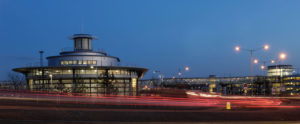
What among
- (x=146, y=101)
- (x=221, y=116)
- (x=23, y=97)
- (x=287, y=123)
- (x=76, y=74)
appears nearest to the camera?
(x=287, y=123)

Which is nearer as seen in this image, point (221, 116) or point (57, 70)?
point (221, 116)

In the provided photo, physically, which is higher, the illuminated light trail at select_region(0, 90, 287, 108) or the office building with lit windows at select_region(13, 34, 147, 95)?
the office building with lit windows at select_region(13, 34, 147, 95)

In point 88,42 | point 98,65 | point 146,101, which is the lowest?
point 146,101

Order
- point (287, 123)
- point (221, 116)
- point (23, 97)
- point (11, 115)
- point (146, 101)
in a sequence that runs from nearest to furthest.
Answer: point (287, 123) → point (11, 115) → point (221, 116) → point (146, 101) → point (23, 97)

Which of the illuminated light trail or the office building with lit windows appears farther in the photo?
the office building with lit windows

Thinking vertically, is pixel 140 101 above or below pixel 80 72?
below

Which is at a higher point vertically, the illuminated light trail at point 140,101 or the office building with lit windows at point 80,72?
the office building with lit windows at point 80,72

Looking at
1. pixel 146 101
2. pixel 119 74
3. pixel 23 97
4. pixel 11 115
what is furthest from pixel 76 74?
pixel 11 115

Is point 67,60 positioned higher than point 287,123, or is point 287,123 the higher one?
point 67,60

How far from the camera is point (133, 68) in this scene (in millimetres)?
81625

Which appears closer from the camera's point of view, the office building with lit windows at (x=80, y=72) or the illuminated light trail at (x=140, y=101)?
the illuminated light trail at (x=140, y=101)

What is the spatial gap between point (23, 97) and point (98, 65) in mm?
39112

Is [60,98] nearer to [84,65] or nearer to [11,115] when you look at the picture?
[11,115]

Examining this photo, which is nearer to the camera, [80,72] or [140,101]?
[140,101]
